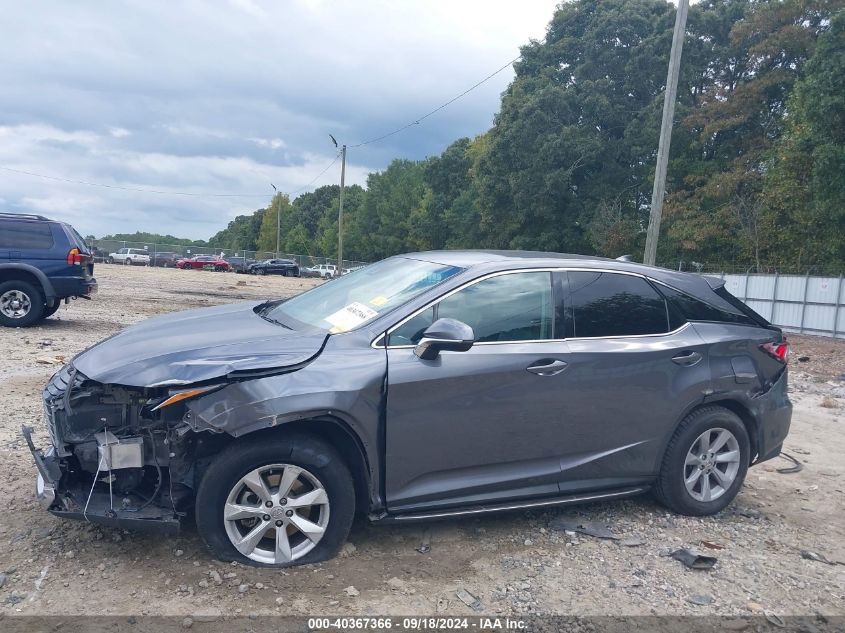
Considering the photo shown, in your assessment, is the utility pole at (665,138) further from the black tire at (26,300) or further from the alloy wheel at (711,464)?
the black tire at (26,300)

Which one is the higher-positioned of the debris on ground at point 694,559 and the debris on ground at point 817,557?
the debris on ground at point 694,559

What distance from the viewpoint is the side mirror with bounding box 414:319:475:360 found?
3615mm

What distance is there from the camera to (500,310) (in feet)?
13.6

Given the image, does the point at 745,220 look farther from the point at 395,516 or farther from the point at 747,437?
the point at 395,516

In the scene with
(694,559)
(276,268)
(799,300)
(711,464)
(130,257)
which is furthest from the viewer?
(130,257)

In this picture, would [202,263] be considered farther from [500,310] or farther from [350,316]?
[500,310]

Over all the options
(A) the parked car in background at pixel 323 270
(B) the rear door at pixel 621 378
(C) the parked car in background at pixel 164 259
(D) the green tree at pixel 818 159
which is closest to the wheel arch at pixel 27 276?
(B) the rear door at pixel 621 378

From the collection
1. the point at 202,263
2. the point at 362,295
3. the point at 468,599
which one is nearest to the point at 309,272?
the point at 202,263

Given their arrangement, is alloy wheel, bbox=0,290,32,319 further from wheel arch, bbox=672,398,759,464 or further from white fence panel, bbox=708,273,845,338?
white fence panel, bbox=708,273,845,338

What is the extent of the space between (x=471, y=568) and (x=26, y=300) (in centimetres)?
1000

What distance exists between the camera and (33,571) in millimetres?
3438

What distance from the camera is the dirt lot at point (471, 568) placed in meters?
3.32

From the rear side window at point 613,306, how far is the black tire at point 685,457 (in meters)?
0.64

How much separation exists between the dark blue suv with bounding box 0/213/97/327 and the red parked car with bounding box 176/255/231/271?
48137 millimetres
